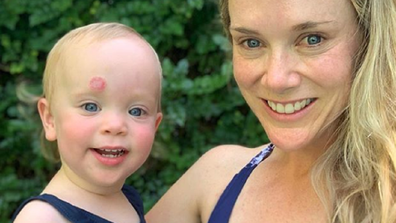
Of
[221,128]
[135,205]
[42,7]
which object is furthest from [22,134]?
[135,205]

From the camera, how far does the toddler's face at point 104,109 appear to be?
2.36 metres

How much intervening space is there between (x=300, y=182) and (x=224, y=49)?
1582mm

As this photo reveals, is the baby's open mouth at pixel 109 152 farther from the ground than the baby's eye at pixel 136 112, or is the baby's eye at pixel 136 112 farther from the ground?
the baby's eye at pixel 136 112

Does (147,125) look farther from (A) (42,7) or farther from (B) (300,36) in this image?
(A) (42,7)

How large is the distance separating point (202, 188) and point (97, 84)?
1.95 ft

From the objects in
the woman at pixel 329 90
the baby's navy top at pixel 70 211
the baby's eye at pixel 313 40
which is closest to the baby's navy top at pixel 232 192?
the woman at pixel 329 90

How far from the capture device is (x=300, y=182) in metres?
2.47

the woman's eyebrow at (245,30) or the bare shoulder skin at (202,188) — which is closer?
the woman's eyebrow at (245,30)

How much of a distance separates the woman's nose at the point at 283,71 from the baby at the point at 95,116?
0.44 meters

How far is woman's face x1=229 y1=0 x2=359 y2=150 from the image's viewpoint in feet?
7.08

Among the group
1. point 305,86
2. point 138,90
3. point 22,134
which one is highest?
point 305,86

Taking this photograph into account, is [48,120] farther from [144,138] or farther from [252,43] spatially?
[252,43]

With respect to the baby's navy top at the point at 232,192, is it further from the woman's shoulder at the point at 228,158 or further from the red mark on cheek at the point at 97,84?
the red mark on cheek at the point at 97,84

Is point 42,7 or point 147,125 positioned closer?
point 147,125
